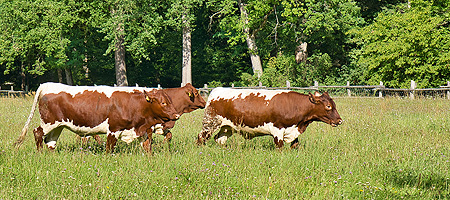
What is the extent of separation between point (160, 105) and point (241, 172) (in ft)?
6.56

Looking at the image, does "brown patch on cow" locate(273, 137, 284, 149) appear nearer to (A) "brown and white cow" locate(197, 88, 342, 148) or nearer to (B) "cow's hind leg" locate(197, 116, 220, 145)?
(A) "brown and white cow" locate(197, 88, 342, 148)

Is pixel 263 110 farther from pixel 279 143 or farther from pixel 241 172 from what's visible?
pixel 241 172

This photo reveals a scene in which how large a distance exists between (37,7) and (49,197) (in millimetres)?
29260

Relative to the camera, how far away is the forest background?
2341 centimetres

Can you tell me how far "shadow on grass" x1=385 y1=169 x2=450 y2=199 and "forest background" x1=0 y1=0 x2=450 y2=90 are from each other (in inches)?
676

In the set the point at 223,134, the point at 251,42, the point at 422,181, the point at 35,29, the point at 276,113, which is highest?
the point at 35,29

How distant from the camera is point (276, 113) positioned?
7895mm

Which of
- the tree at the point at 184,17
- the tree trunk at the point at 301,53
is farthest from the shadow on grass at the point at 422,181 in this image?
the tree trunk at the point at 301,53

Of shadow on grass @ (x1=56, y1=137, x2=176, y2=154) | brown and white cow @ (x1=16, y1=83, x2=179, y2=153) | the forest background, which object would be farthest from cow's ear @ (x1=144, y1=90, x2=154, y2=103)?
the forest background

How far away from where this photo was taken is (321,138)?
9.38 m

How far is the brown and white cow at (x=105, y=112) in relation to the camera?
295 inches

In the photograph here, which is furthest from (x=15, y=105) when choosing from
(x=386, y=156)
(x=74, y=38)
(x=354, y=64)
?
(x=354, y=64)

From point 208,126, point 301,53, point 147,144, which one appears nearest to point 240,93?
point 208,126

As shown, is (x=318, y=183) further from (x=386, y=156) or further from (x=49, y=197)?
(x=49, y=197)
